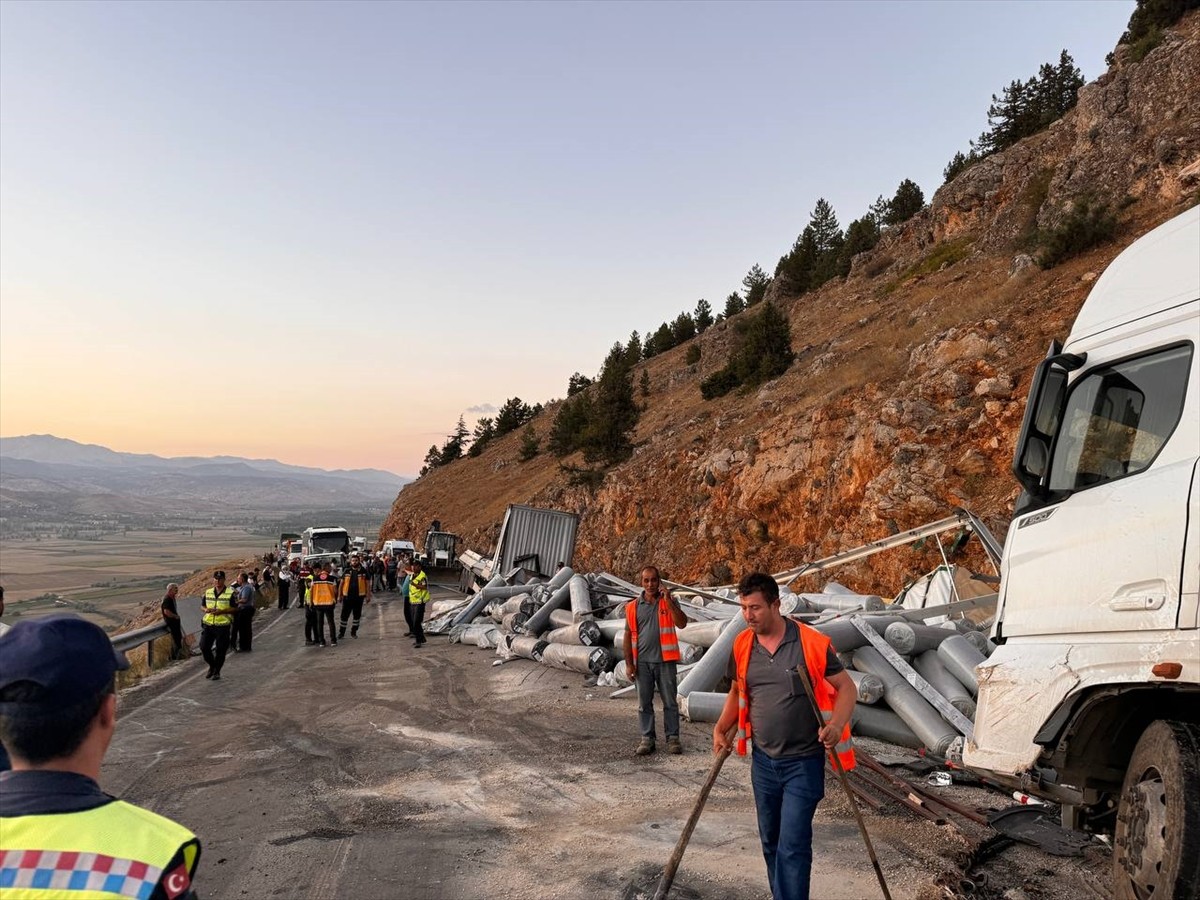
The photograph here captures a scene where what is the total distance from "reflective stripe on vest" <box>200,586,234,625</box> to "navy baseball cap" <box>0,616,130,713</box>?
13545 millimetres

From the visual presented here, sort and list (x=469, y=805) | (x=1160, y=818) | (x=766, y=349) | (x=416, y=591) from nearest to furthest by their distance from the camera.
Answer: (x=1160, y=818) → (x=469, y=805) → (x=416, y=591) → (x=766, y=349)

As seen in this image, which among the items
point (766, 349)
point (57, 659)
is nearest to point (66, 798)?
point (57, 659)

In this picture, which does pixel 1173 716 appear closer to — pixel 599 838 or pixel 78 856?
pixel 599 838

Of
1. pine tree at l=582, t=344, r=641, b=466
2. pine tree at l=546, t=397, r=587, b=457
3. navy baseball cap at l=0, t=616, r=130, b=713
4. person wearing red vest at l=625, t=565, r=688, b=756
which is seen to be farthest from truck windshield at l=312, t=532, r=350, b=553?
navy baseball cap at l=0, t=616, r=130, b=713

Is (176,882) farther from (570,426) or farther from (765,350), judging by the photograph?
(570,426)

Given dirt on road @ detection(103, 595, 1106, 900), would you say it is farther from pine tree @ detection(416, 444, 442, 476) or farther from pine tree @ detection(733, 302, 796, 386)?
pine tree @ detection(416, 444, 442, 476)

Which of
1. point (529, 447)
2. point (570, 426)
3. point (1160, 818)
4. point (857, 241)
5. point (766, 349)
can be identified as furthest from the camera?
point (529, 447)

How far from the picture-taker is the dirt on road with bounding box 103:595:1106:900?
5.28 metres

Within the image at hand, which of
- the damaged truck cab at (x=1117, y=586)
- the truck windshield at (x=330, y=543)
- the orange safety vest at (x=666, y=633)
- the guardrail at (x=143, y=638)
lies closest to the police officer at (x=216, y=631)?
the guardrail at (x=143, y=638)

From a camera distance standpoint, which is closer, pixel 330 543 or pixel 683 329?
pixel 330 543

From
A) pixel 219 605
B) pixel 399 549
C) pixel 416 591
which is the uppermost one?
pixel 219 605

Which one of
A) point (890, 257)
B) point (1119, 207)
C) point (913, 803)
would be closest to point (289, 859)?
point (913, 803)

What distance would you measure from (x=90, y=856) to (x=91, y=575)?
432 feet

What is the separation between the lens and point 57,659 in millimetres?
1836
